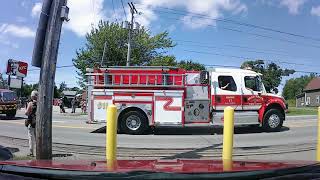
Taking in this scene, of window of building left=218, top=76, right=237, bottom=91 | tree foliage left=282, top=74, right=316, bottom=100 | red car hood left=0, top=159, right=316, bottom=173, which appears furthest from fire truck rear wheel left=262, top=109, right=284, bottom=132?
tree foliage left=282, top=74, right=316, bottom=100

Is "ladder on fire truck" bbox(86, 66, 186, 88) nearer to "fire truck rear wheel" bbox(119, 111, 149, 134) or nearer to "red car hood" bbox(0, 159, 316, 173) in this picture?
"fire truck rear wheel" bbox(119, 111, 149, 134)

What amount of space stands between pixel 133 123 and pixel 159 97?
143 cm

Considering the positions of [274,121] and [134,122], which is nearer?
[134,122]

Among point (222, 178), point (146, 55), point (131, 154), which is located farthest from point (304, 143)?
point (146, 55)

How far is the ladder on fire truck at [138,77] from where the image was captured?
62.5 feet

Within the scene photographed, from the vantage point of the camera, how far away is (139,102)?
19031mm

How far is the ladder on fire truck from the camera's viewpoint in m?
19.0

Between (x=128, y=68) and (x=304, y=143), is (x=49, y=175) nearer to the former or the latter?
(x=304, y=143)

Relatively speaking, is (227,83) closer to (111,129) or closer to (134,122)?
(134,122)

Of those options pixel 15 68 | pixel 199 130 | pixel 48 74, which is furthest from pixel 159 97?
pixel 15 68

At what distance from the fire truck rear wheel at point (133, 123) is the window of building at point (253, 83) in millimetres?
4282

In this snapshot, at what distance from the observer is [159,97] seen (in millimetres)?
19016

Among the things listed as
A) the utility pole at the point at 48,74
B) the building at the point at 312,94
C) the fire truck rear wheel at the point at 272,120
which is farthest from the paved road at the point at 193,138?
the building at the point at 312,94

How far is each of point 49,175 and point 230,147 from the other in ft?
20.5
